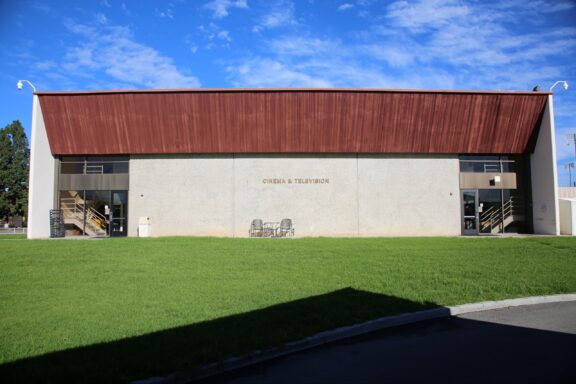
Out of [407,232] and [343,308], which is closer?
[343,308]

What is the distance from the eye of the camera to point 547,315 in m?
7.85

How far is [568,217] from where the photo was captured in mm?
23391

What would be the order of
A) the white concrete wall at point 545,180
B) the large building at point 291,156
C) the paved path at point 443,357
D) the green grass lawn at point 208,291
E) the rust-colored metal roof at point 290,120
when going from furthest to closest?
the white concrete wall at point 545,180, the large building at point 291,156, the rust-colored metal roof at point 290,120, the green grass lawn at point 208,291, the paved path at point 443,357

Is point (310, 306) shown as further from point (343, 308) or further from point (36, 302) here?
point (36, 302)

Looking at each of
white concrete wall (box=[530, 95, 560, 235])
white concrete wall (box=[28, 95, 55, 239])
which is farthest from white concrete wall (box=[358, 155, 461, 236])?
white concrete wall (box=[28, 95, 55, 239])

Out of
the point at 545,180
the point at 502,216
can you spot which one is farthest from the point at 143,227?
the point at 545,180

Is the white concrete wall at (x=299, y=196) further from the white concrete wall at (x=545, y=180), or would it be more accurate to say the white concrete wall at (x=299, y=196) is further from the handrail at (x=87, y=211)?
the white concrete wall at (x=545, y=180)

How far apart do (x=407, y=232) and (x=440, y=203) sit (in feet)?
8.22

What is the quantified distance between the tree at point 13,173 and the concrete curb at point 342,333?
51642 mm

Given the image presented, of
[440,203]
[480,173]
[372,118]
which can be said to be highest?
[372,118]

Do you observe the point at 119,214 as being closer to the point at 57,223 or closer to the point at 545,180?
the point at 57,223

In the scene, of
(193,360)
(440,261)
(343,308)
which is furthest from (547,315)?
(193,360)

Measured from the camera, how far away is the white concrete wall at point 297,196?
2392cm

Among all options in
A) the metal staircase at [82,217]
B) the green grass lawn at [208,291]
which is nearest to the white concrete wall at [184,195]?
the metal staircase at [82,217]
